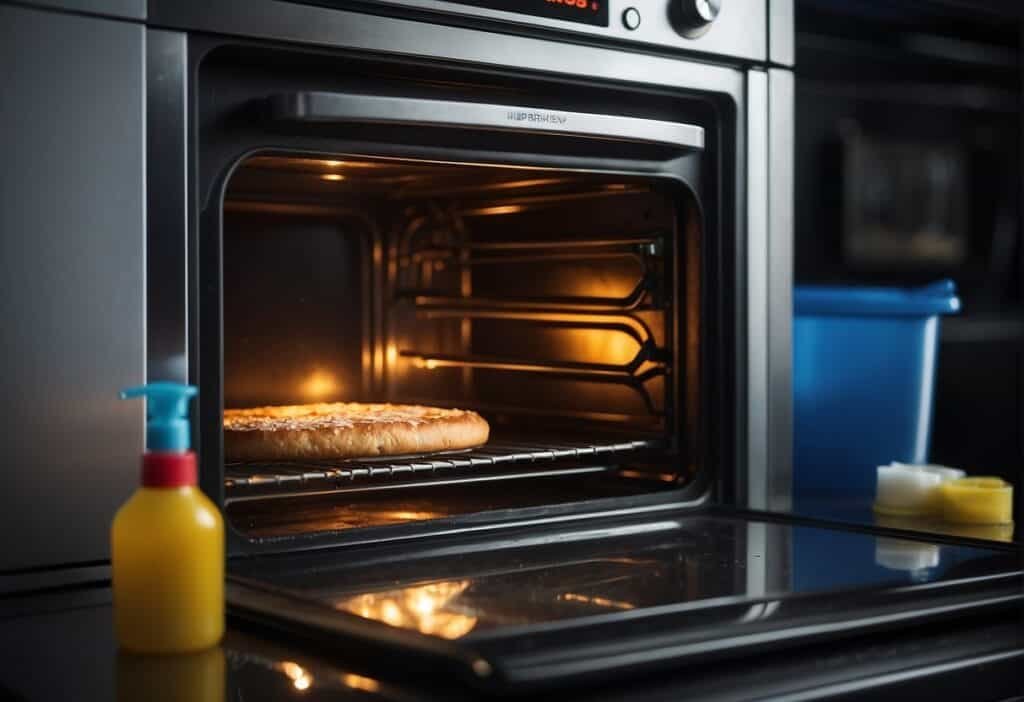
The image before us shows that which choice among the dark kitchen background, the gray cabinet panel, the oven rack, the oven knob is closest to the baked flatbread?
the oven rack

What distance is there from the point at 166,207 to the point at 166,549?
1.06 ft

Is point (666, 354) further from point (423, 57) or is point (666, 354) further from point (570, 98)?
point (423, 57)

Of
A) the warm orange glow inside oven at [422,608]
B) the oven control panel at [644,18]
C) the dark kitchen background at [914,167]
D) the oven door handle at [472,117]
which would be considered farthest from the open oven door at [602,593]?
the dark kitchen background at [914,167]

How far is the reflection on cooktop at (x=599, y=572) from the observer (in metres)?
1.05

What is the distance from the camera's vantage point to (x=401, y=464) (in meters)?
1.41

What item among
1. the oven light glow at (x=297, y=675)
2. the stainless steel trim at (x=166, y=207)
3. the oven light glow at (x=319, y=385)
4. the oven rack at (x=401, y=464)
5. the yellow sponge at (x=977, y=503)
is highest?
the stainless steel trim at (x=166, y=207)

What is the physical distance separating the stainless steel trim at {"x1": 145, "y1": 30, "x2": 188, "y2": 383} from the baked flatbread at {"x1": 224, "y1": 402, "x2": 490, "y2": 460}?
239mm

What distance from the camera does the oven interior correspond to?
5.08ft

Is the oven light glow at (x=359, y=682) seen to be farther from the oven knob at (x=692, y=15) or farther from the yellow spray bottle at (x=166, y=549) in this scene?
the oven knob at (x=692, y=15)

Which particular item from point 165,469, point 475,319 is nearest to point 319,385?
point 475,319

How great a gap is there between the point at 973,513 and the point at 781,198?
42 centimetres

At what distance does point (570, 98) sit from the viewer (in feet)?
4.76

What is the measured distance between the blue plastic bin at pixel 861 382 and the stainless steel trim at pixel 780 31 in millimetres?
378

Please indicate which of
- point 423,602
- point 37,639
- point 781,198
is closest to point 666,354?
point 781,198
